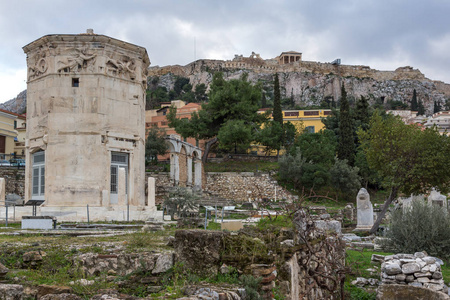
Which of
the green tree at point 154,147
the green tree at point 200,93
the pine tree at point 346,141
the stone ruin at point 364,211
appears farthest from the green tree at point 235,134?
the green tree at point 200,93

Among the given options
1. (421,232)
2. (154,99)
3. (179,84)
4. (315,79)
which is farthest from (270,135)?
(315,79)

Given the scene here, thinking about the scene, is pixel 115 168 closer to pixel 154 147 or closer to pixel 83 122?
pixel 83 122

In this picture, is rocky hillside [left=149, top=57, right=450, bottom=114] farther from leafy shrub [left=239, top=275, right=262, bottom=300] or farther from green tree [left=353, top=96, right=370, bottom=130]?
leafy shrub [left=239, top=275, right=262, bottom=300]

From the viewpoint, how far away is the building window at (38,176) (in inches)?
794

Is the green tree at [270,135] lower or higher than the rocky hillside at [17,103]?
lower

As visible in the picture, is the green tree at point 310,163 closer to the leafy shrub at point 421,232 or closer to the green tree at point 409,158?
the green tree at point 409,158

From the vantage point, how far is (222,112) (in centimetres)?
4066

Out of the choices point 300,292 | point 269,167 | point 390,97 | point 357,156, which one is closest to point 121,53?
point 300,292

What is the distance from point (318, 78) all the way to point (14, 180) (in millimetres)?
103299

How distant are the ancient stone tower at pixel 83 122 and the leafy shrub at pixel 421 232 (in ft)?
36.6

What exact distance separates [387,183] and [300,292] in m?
15.5

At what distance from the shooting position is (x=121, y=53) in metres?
20.9

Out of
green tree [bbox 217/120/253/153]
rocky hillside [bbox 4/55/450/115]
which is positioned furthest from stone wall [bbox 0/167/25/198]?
rocky hillside [bbox 4/55/450/115]

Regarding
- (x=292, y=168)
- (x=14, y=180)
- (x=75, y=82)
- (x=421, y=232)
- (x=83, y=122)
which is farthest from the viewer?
(x=292, y=168)
